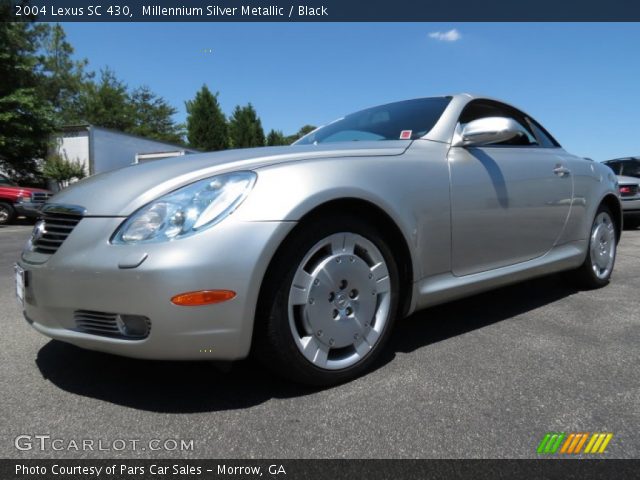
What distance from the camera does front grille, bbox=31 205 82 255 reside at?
1836mm

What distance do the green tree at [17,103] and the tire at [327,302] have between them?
17201 millimetres

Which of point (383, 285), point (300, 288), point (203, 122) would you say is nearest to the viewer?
point (300, 288)

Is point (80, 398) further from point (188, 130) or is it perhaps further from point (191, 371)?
point (188, 130)

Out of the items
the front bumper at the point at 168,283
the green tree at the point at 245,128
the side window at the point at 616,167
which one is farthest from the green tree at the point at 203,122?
the front bumper at the point at 168,283

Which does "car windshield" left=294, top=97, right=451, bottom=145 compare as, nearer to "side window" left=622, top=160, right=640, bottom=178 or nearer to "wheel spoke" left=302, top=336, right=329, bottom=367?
"wheel spoke" left=302, top=336, right=329, bottom=367

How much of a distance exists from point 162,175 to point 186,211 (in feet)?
0.90

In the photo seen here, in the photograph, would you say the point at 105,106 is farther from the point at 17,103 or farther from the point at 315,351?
the point at 315,351

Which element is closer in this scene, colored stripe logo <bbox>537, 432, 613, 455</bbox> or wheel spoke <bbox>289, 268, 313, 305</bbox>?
colored stripe logo <bbox>537, 432, 613, 455</bbox>

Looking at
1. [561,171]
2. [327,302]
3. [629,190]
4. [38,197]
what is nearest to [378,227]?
[327,302]

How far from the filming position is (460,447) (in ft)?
4.97

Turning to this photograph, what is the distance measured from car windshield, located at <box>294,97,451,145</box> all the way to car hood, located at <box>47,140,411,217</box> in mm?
520

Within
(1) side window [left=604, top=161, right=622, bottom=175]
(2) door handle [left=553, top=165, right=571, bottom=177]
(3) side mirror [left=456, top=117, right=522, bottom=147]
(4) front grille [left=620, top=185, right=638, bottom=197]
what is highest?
(3) side mirror [left=456, top=117, right=522, bottom=147]

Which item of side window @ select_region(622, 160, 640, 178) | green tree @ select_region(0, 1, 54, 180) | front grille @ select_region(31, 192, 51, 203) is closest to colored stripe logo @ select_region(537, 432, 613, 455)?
side window @ select_region(622, 160, 640, 178)

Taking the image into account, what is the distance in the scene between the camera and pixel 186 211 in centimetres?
169
